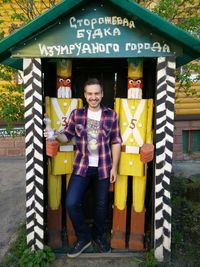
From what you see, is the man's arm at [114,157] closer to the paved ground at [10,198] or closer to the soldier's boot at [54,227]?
the soldier's boot at [54,227]

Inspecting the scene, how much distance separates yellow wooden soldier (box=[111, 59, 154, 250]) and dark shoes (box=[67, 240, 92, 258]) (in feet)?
1.18

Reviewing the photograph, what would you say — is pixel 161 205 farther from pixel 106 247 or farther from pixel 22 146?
pixel 22 146

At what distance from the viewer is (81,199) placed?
3570mm

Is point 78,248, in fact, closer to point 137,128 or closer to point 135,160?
point 135,160

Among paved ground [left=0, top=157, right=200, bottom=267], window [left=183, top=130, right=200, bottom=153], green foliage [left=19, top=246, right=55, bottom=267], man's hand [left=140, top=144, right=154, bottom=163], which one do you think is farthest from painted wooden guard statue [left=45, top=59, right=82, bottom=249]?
window [left=183, top=130, right=200, bottom=153]

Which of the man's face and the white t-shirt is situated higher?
the man's face

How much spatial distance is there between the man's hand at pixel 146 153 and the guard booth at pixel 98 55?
65 millimetres

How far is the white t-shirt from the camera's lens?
3.50 meters

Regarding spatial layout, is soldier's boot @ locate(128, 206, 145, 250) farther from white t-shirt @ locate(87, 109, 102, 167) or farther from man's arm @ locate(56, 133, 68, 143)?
man's arm @ locate(56, 133, 68, 143)

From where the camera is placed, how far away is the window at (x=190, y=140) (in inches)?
325

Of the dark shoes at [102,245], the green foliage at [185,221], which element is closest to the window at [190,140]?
the green foliage at [185,221]

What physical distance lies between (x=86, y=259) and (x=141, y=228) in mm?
725

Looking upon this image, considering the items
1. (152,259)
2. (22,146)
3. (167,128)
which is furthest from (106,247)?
(22,146)

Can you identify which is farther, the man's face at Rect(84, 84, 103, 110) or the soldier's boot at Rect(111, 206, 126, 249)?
the soldier's boot at Rect(111, 206, 126, 249)
